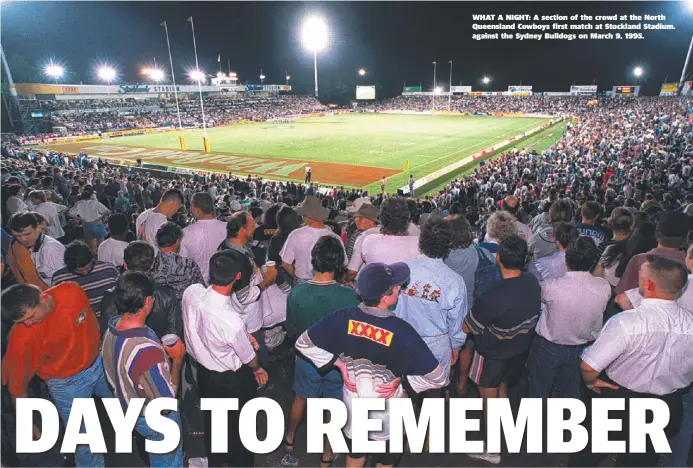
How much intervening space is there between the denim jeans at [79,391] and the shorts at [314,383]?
1876 mm

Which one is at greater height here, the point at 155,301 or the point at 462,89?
the point at 462,89

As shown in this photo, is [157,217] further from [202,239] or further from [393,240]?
[393,240]

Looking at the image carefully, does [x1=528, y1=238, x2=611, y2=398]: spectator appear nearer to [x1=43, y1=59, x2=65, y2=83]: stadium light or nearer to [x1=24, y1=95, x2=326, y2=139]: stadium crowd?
[x1=24, y1=95, x2=326, y2=139]: stadium crowd

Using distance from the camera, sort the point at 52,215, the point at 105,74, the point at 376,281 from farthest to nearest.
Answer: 1. the point at 105,74
2. the point at 52,215
3. the point at 376,281

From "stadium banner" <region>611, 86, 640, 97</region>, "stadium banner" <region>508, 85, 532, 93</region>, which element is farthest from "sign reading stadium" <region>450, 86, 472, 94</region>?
"stadium banner" <region>611, 86, 640, 97</region>

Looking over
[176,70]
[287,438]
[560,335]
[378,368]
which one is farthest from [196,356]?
[176,70]

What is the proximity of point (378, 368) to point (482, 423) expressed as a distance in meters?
2.24

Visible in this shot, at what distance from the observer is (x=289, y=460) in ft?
12.8

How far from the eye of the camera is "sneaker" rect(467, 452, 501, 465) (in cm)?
386

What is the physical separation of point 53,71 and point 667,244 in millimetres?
103615

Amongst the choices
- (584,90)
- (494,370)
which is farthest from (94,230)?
(584,90)

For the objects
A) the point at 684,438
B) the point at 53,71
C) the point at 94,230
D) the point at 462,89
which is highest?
the point at 53,71

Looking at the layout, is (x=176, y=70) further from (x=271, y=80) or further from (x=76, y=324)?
(x=76, y=324)

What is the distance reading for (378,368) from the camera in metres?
2.82
